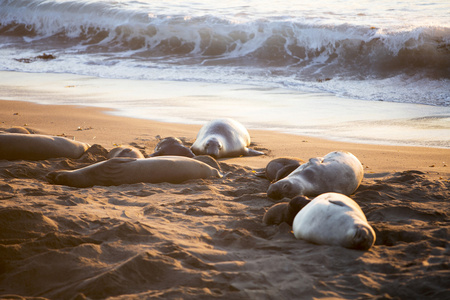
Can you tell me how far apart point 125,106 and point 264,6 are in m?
13.2

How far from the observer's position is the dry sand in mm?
2625

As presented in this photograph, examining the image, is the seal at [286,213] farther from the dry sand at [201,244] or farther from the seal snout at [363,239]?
the seal snout at [363,239]

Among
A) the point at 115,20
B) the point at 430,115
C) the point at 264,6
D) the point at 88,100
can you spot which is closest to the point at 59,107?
the point at 88,100

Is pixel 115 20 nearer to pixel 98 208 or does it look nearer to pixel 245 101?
pixel 245 101

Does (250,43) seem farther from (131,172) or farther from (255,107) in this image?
(131,172)

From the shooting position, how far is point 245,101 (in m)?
10.4

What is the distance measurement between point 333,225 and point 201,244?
85cm

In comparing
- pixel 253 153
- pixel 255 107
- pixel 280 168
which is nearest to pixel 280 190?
pixel 280 168

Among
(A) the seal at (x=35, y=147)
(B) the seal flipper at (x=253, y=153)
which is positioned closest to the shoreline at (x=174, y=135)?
(B) the seal flipper at (x=253, y=153)

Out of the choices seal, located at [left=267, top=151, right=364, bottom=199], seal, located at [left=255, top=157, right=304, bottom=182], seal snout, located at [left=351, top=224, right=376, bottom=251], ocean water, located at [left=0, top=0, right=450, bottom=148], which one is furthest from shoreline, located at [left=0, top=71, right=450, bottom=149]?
seal snout, located at [left=351, top=224, right=376, bottom=251]

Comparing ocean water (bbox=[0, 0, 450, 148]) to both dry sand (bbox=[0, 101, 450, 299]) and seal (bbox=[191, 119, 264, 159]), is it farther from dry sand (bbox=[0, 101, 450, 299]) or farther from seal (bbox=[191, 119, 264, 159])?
dry sand (bbox=[0, 101, 450, 299])

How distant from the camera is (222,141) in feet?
21.4

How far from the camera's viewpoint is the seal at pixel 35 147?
17.8ft

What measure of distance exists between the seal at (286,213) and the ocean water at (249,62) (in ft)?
12.7
